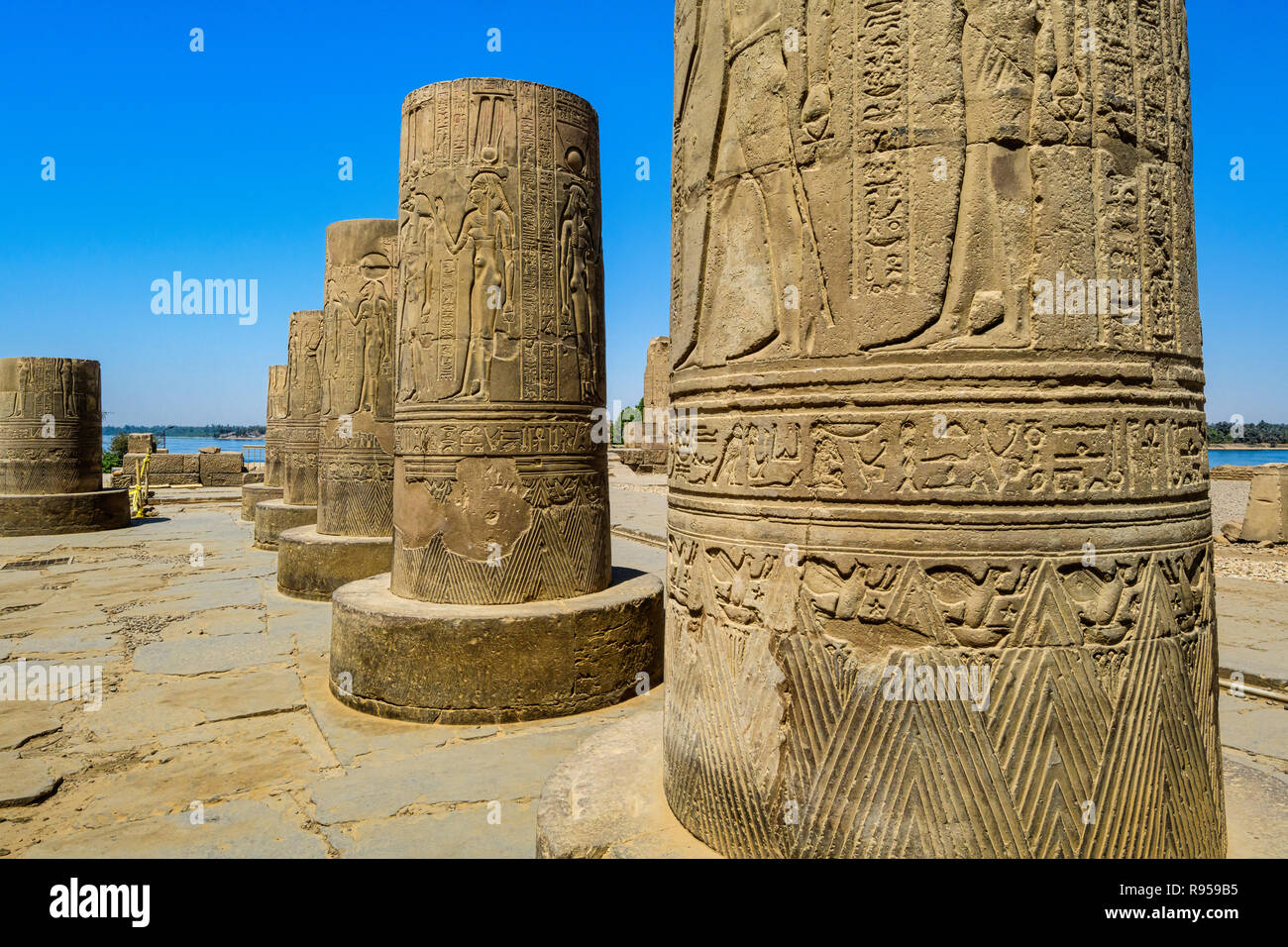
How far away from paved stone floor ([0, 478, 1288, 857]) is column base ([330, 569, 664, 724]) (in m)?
0.11

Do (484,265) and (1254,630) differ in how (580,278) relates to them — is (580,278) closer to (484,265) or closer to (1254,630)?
(484,265)

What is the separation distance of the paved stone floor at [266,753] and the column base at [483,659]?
0.37 feet

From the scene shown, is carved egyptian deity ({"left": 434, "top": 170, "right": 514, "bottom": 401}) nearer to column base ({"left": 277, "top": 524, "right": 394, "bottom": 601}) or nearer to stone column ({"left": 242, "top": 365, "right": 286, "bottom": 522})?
column base ({"left": 277, "top": 524, "right": 394, "bottom": 601})

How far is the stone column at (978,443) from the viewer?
1829 mm

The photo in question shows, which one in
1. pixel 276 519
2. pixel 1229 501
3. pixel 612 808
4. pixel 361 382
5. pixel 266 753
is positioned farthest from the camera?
pixel 1229 501

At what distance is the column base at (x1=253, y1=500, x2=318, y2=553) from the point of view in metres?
10.8

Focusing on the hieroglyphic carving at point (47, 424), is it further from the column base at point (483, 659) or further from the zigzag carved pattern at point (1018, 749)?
the zigzag carved pattern at point (1018, 749)

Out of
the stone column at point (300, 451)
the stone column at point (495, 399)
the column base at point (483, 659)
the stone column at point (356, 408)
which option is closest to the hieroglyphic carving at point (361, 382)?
the stone column at point (356, 408)

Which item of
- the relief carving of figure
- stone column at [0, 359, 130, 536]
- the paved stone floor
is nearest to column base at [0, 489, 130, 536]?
stone column at [0, 359, 130, 536]

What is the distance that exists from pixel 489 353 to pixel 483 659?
6.17 ft

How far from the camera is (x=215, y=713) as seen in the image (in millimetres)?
4867

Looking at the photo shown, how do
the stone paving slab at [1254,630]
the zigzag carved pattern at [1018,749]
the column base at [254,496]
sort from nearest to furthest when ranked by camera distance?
the zigzag carved pattern at [1018,749], the stone paving slab at [1254,630], the column base at [254,496]

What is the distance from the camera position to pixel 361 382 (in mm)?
8125

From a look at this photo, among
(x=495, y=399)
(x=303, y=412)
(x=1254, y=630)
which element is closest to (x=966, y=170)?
(x=495, y=399)
